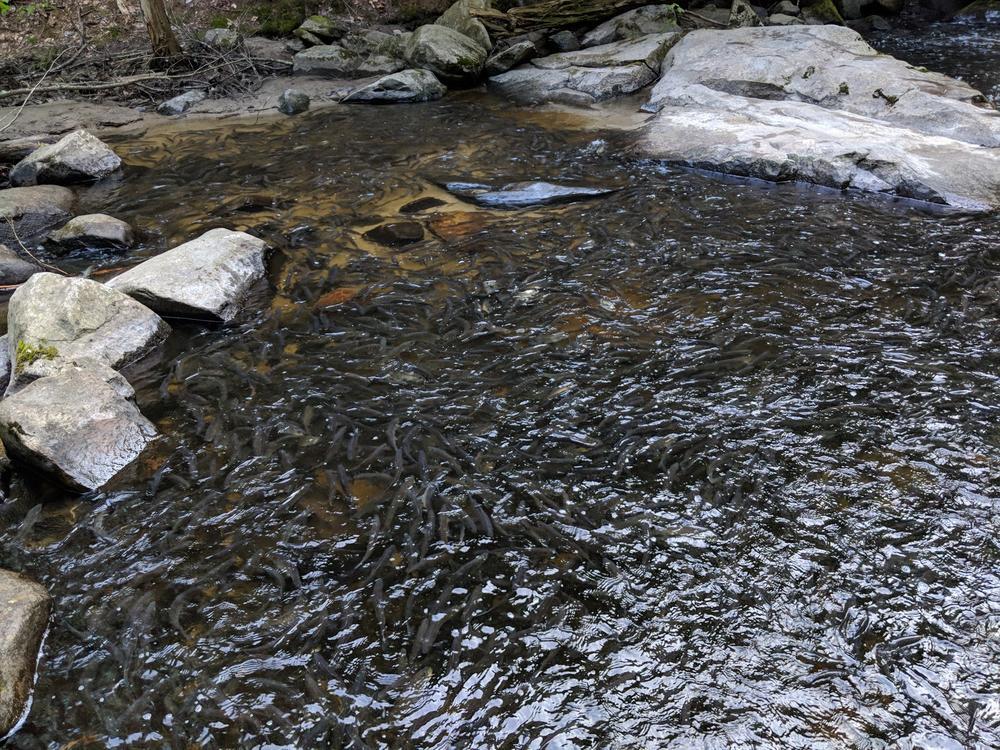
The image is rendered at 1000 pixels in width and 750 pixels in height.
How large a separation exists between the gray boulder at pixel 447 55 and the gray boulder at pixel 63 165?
587cm

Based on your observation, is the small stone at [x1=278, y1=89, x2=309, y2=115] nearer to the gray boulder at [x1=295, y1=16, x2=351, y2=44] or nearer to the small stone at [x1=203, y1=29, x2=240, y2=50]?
the small stone at [x1=203, y1=29, x2=240, y2=50]

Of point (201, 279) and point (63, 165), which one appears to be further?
point (63, 165)

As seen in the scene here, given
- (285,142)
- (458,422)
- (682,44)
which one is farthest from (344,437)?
(682,44)

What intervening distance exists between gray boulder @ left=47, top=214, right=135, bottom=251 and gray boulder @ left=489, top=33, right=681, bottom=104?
684cm

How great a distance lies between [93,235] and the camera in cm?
767

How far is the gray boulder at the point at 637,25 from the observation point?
13836mm

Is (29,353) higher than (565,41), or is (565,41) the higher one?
(565,41)

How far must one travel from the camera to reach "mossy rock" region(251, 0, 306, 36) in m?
15.3

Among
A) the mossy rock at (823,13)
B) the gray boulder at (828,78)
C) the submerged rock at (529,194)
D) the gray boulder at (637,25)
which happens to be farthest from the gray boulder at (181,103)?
the mossy rock at (823,13)

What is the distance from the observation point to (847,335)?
17.5 ft

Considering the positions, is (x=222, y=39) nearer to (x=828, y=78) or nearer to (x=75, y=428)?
(x=828, y=78)

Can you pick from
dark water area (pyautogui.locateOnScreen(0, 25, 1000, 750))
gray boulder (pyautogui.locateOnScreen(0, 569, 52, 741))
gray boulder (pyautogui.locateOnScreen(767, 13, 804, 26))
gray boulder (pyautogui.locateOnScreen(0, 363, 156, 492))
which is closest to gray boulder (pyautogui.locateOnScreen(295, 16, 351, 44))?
gray boulder (pyautogui.locateOnScreen(767, 13, 804, 26))

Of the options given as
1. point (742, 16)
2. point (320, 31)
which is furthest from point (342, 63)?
point (742, 16)

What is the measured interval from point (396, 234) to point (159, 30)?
28.6ft
